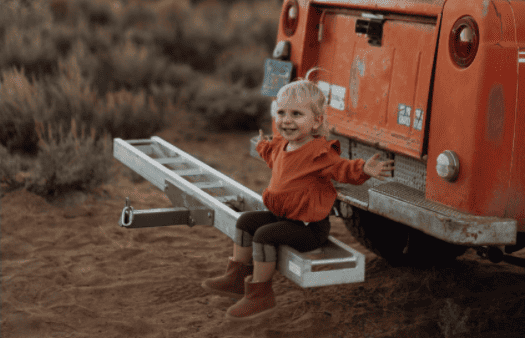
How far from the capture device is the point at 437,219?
2814mm

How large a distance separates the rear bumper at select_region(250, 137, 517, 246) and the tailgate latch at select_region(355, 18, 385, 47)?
0.80 m

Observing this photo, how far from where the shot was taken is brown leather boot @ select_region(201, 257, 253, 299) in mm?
3262

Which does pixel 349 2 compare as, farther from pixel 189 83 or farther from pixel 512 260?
pixel 189 83

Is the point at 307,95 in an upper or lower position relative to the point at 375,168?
upper

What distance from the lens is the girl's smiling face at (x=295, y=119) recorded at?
2.98 metres

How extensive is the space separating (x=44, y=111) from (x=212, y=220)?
163 inches

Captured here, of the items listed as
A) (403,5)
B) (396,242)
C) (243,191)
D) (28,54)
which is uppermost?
(403,5)

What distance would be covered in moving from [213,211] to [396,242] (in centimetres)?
145

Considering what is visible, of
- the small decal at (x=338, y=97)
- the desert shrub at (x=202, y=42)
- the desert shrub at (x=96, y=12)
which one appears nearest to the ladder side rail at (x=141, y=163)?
the small decal at (x=338, y=97)

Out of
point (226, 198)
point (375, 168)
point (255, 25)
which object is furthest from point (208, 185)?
point (255, 25)

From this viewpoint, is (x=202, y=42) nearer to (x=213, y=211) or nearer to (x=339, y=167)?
(x=213, y=211)

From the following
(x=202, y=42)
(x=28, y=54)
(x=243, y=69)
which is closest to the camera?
(x=28, y=54)

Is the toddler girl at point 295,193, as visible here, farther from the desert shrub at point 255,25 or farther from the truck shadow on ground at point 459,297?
the desert shrub at point 255,25

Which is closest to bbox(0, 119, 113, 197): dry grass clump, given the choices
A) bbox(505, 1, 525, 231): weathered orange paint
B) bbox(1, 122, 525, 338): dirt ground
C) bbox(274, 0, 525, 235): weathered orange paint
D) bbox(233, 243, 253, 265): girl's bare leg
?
bbox(1, 122, 525, 338): dirt ground
